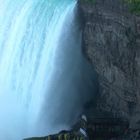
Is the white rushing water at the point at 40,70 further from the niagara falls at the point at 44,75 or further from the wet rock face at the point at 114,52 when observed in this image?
the wet rock face at the point at 114,52

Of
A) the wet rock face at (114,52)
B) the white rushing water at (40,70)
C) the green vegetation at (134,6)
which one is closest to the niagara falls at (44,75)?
the white rushing water at (40,70)

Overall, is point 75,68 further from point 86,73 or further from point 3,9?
point 3,9

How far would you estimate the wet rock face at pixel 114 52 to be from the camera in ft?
76.8

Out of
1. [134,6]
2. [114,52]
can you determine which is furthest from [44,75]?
[134,6]

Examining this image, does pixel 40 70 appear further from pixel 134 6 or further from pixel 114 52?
pixel 134 6

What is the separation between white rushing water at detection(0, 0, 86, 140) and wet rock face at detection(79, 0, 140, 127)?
968mm

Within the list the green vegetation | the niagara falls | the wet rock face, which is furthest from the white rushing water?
the green vegetation

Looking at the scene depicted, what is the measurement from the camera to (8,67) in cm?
2908

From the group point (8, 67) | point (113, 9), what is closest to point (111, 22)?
point (113, 9)

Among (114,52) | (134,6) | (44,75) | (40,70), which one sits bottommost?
(44,75)

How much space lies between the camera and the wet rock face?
922 inches

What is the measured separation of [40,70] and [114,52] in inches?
158

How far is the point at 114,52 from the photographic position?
24.2 m

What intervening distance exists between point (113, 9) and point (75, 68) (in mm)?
3193
